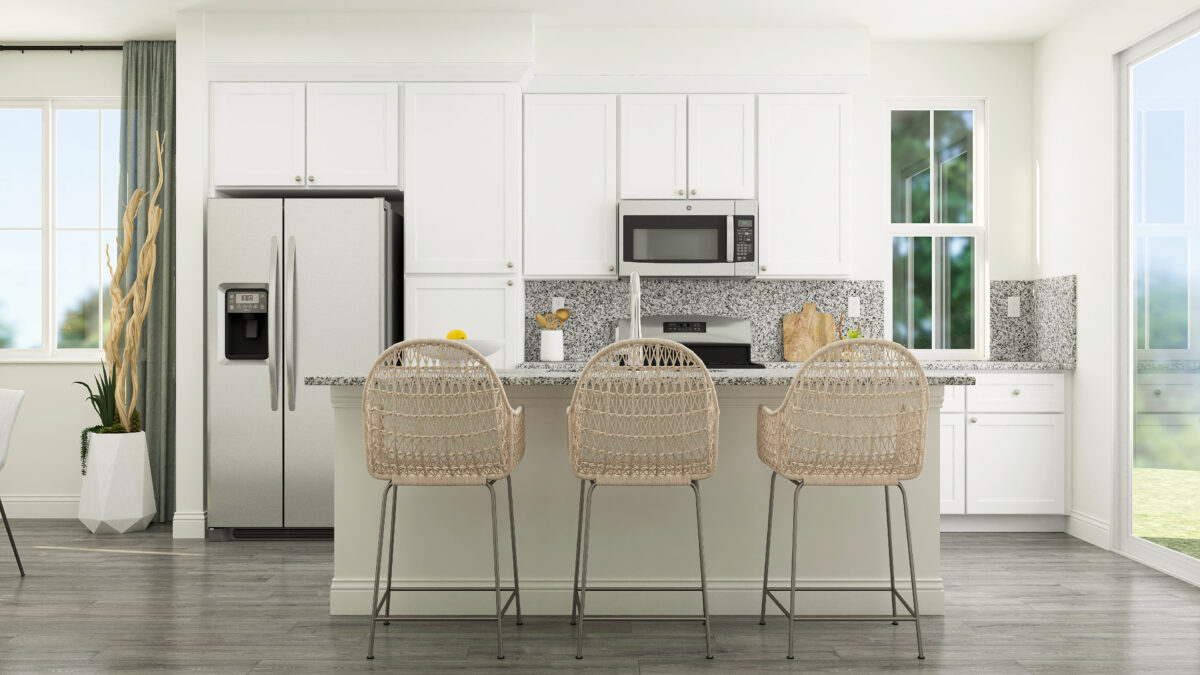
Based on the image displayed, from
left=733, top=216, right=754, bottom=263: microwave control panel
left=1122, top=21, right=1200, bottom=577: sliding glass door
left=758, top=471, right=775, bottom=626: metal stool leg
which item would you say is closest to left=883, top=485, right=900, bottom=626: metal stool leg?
left=758, top=471, right=775, bottom=626: metal stool leg

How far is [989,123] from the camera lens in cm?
475

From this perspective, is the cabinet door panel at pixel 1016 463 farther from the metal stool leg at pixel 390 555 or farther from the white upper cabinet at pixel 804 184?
the metal stool leg at pixel 390 555

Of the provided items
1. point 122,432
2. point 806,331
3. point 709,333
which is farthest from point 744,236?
point 122,432

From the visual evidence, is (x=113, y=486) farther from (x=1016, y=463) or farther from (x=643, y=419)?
(x=1016, y=463)

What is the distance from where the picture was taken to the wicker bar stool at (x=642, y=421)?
2.41 meters

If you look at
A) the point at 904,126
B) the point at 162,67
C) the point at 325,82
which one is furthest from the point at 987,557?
the point at 162,67

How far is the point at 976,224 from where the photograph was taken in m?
4.80

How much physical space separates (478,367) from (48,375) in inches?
142

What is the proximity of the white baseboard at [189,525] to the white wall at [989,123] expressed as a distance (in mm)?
3726

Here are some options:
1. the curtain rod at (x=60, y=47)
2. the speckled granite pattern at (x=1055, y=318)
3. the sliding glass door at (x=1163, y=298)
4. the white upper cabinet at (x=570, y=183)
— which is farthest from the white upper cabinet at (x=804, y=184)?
the curtain rod at (x=60, y=47)

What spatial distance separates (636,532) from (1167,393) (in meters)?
2.42

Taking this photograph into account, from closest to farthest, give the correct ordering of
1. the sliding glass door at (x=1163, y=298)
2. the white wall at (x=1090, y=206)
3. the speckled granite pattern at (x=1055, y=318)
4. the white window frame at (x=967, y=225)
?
the sliding glass door at (x=1163, y=298) < the white wall at (x=1090, y=206) < the speckled granite pattern at (x=1055, y=318) < the white window frame at (x=967, y=225)

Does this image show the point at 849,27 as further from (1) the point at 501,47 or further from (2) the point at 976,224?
(1) the point at 501,47

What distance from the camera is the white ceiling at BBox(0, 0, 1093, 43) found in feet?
13.6
